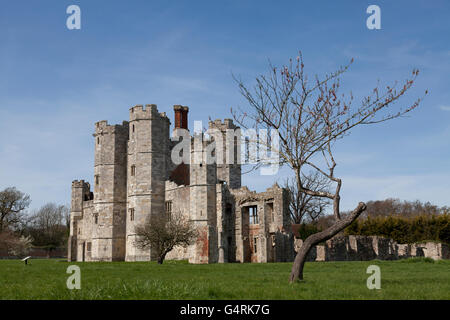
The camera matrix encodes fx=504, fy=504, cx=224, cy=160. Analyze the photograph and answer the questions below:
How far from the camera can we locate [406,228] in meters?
52.6

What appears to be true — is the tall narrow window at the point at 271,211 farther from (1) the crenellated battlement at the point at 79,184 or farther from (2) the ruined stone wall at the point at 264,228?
(1) the crenellated battlement at the point at 79,184

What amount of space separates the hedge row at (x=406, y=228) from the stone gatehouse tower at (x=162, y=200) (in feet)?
48.7

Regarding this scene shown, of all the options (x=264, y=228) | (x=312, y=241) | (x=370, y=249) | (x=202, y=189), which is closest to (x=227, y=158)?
(x=202, y=189)

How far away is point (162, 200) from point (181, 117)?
39.3 ft

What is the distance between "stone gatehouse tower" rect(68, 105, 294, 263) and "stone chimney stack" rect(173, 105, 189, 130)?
0.73 feet

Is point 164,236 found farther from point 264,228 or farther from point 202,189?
point 264,228

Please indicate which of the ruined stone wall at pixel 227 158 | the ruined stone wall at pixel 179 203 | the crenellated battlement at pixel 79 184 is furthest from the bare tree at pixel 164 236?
the crenellated battlement at pixel 79 184

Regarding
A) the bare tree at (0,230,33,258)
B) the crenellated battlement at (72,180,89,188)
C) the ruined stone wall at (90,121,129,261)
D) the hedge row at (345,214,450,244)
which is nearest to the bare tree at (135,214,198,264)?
the ruined stone wall at (90,121,129,261)

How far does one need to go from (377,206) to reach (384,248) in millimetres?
36878

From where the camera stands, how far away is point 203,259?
30.8 meters

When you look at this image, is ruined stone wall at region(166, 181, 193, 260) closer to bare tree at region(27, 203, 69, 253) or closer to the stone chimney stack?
the stone chimney stack

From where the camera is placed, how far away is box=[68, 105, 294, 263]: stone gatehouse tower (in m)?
38.5
